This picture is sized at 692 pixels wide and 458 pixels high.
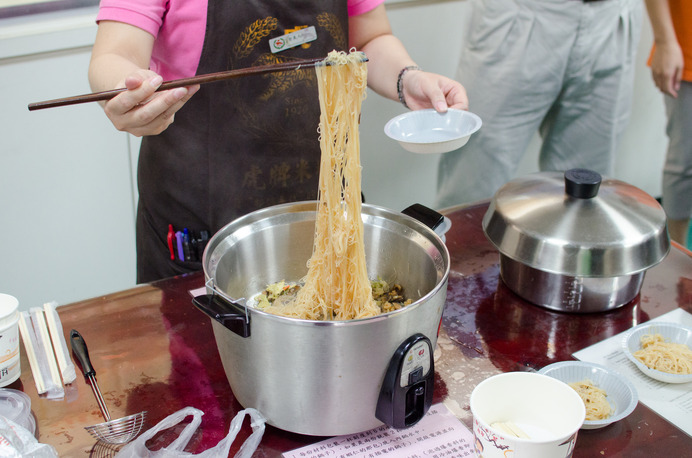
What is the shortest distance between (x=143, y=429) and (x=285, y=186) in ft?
2.90

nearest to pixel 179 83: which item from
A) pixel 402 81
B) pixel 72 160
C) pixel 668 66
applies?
pixel 402 81

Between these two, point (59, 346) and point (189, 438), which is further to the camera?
point (59, 346)

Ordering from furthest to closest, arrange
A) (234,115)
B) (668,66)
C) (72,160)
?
(668,66) < (72,160) < (234,115)

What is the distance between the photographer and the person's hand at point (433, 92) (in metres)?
1.62

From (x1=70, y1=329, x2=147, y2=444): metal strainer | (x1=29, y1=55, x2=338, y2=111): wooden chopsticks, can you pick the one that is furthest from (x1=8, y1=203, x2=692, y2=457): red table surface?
(x1=29, y1=55, x2=338, y2=111): wooden chopsticks

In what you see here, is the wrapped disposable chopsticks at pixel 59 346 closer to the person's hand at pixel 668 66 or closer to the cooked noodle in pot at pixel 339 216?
the cooked noodle in pot at pixel 339 216

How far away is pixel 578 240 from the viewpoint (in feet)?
4.58

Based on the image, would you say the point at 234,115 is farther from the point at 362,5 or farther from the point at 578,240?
the point at 578,240

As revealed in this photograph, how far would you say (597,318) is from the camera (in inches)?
58.7

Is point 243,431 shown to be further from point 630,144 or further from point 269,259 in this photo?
point 630,144

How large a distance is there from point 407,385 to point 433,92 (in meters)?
0.83

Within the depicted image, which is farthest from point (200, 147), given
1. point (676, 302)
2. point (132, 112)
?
point (676, 302)

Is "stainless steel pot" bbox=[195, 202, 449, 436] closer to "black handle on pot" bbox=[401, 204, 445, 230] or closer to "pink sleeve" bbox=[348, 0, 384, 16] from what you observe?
"black handle on pot" bbox=[401, 204, 445, 230]

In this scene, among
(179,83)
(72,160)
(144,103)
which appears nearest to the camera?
(179,83)
